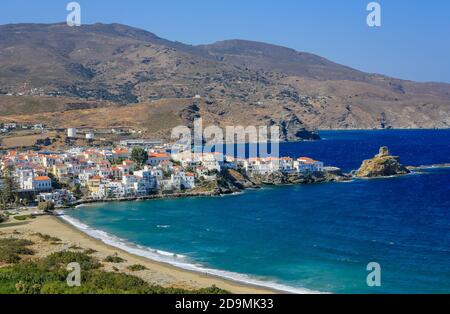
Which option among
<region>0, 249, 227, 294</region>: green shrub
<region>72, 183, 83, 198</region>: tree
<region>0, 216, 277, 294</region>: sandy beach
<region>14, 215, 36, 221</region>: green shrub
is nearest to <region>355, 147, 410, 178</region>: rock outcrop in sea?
<region>72, 183, 83, 198</region>: tree

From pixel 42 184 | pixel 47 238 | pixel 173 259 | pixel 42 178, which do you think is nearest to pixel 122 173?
pixel 42 178

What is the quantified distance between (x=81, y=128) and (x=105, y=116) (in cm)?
1130

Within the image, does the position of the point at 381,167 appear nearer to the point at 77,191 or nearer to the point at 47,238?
the point at 77,191

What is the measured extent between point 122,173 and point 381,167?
101 ft

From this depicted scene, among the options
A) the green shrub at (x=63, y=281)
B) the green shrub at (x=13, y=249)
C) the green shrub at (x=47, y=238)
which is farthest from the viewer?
the green shrub at (x=47, y=238)

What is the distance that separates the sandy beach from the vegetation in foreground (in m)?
1.09

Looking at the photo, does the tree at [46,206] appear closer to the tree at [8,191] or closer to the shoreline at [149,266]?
the tree at [8,191]

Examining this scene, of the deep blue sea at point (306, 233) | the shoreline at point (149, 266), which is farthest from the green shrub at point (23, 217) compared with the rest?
the deep blue sea at point (306, 233)

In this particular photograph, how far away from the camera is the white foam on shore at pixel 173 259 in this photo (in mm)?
26125

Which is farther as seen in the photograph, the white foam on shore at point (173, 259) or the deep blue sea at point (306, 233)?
the deep blue sea at point (306, 233)

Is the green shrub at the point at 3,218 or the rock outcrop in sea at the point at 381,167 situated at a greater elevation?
the rock outcrop in sea at the point at 381,167

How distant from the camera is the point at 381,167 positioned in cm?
7044

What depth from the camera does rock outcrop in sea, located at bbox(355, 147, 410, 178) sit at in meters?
70.2
